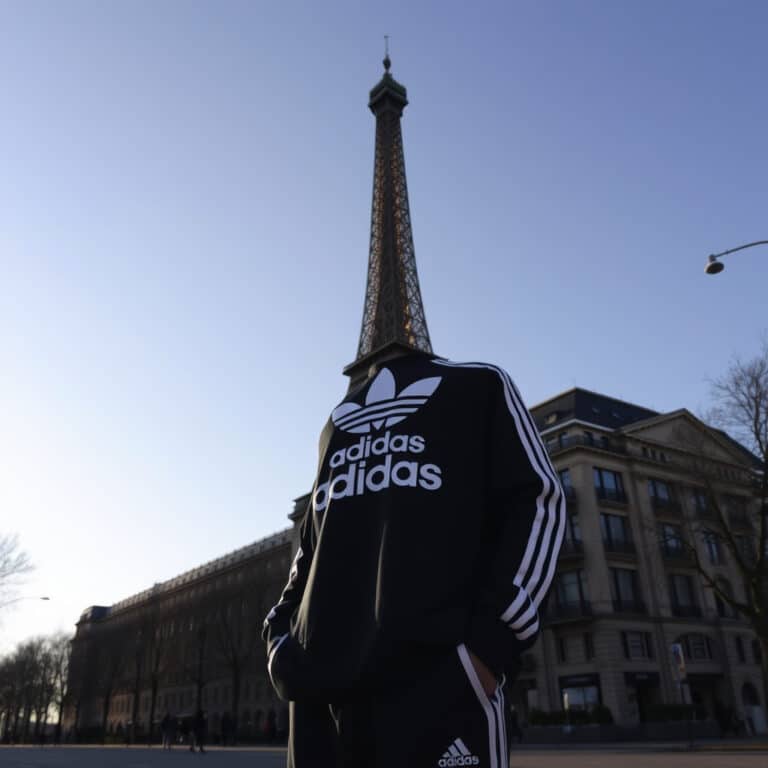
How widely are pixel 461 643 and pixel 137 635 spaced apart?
231 ft

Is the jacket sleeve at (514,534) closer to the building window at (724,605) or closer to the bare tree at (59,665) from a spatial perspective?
the building window at (724,605)

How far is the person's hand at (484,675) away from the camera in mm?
2017

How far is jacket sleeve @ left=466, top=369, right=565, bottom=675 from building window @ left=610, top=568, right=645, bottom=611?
4135 cm

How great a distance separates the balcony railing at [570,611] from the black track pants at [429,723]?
3978 cm

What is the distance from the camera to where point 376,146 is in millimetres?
83125

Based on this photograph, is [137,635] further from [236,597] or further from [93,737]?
[236,597]

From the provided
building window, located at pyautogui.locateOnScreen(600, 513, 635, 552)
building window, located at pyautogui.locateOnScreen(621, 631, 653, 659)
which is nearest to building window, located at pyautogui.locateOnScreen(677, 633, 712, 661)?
building window, located at pyautogui.locateOnScreen(621, 631, 653, 659)

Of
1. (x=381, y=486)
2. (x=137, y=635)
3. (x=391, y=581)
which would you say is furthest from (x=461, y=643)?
(x=137, y=635)

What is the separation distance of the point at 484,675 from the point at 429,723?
0.21m

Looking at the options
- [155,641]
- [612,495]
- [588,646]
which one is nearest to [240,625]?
[155,641]

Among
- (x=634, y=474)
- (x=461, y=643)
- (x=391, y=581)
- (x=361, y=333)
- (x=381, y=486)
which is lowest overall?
(x=461, y=643)

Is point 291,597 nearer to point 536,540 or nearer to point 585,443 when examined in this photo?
point 536,540

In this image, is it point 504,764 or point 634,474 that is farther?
point 634,474

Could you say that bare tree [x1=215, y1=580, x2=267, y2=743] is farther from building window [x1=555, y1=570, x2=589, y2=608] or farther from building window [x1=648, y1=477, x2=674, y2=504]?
building window [x1=648, y1=477, x2=674, y2=504]
